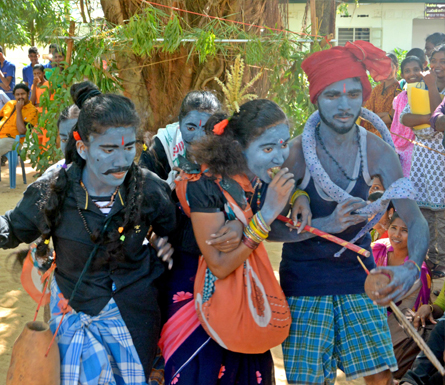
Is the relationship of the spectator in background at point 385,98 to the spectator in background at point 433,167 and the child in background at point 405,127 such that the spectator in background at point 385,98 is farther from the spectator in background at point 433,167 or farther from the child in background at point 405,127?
the spectator in background at point 433,167

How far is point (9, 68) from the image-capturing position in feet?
37.7

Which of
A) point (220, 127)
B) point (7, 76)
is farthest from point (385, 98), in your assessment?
point (7, 76)

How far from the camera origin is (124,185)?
241 centimetres

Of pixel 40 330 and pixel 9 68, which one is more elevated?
pixel 9 68

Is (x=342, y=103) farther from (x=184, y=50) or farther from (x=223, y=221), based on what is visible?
(x=184, y=50)

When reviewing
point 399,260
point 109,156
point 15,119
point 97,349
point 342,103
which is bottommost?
point 399,260

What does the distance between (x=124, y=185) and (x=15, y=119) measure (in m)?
7.37

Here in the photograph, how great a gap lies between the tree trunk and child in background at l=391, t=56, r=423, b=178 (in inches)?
58.5

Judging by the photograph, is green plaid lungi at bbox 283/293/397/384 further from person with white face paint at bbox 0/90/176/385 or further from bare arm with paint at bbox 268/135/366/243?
person with white face paint at bbox 0/90/176/385

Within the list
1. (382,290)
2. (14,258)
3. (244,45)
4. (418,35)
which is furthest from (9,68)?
(418,35)

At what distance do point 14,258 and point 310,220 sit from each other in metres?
1.38

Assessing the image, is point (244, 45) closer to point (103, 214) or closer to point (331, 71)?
point (331, 71)

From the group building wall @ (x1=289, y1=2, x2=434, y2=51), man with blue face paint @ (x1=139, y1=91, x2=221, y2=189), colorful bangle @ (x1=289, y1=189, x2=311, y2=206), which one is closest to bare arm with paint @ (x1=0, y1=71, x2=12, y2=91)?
man with blue face paint @ (x1=139, y1=91, x2=221, y2=189)

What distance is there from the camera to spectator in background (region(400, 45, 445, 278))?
496 cm
